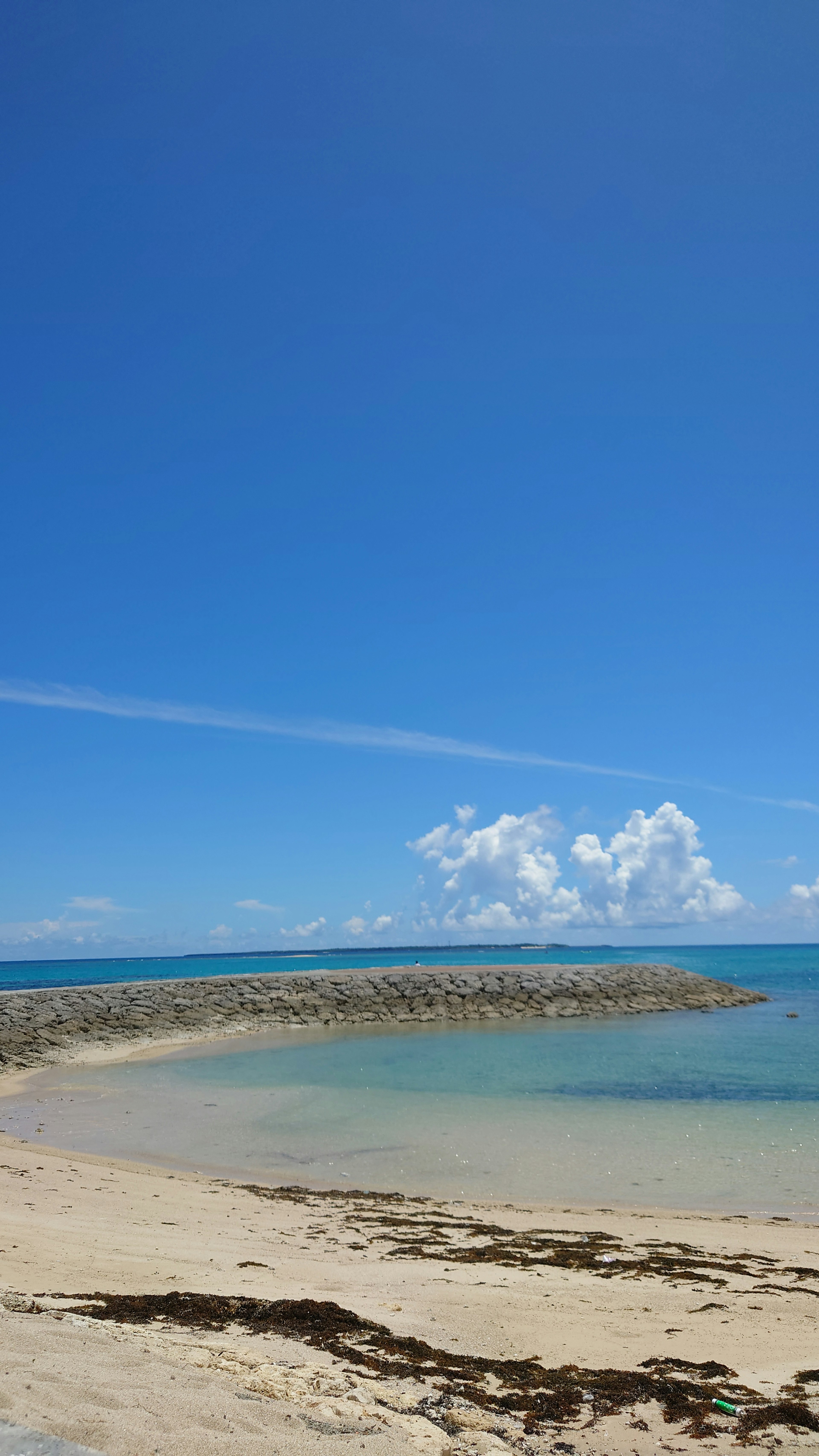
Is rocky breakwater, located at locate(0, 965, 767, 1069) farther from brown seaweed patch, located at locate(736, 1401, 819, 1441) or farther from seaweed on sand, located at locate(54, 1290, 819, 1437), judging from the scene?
brown seaweed patch, located at locate(736, 1401, 819, 1441)

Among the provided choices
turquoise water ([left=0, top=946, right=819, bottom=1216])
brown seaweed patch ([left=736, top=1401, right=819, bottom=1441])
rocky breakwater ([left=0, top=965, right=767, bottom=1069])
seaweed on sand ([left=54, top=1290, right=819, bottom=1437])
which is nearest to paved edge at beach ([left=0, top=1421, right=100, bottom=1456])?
seaweed on sand ([left=54, top=1290, right=819, bottom=1437])

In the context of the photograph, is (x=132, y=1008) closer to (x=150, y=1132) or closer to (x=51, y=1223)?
(x=150, y=1132)

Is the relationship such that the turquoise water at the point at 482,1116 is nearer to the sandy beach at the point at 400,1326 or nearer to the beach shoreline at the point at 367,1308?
the beach shoreline at the point at 367,1308

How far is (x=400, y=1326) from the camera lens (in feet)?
22.0

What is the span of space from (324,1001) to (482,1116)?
2694 centimetres

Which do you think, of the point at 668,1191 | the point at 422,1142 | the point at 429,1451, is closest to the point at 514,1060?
the point at 422,1142

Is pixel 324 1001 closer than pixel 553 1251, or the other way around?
pixel 553 1251

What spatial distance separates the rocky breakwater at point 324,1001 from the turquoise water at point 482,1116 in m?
5.05

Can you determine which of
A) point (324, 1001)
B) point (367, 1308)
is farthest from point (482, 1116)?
point (324, 1001)

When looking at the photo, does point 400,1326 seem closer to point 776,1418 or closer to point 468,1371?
point 468,1371

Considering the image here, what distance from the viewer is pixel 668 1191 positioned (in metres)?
12.4

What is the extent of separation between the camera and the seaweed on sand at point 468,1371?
522 cm

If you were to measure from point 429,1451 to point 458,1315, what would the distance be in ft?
10.4

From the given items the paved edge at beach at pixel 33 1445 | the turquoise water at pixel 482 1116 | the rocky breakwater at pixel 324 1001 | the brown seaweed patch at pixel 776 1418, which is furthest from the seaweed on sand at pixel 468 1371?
the rocky breakwater at pixel 324 1001
